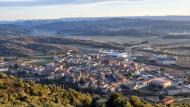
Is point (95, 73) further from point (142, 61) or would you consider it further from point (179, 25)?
point (179, 25)

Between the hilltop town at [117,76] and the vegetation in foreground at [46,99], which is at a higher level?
the vegetation in foreground at [46,99]

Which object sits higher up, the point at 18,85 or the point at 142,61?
the point at 18,85

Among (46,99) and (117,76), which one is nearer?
(46,99)

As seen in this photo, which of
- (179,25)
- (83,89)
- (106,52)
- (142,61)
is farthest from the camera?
(179,25)

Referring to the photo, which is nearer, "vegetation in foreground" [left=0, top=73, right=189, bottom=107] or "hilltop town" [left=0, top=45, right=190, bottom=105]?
"vegetation in foreground" [left=0, top=73, right=189, bottom=107]

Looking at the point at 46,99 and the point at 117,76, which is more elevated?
the point at 46,99

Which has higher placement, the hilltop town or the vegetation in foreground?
the vegetation in foreground

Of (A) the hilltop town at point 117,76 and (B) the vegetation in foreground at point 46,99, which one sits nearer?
(B) the vegetation in foreground at point 46,99

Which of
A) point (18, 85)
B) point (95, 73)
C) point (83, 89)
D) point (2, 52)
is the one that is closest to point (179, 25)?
point (2, 52)
